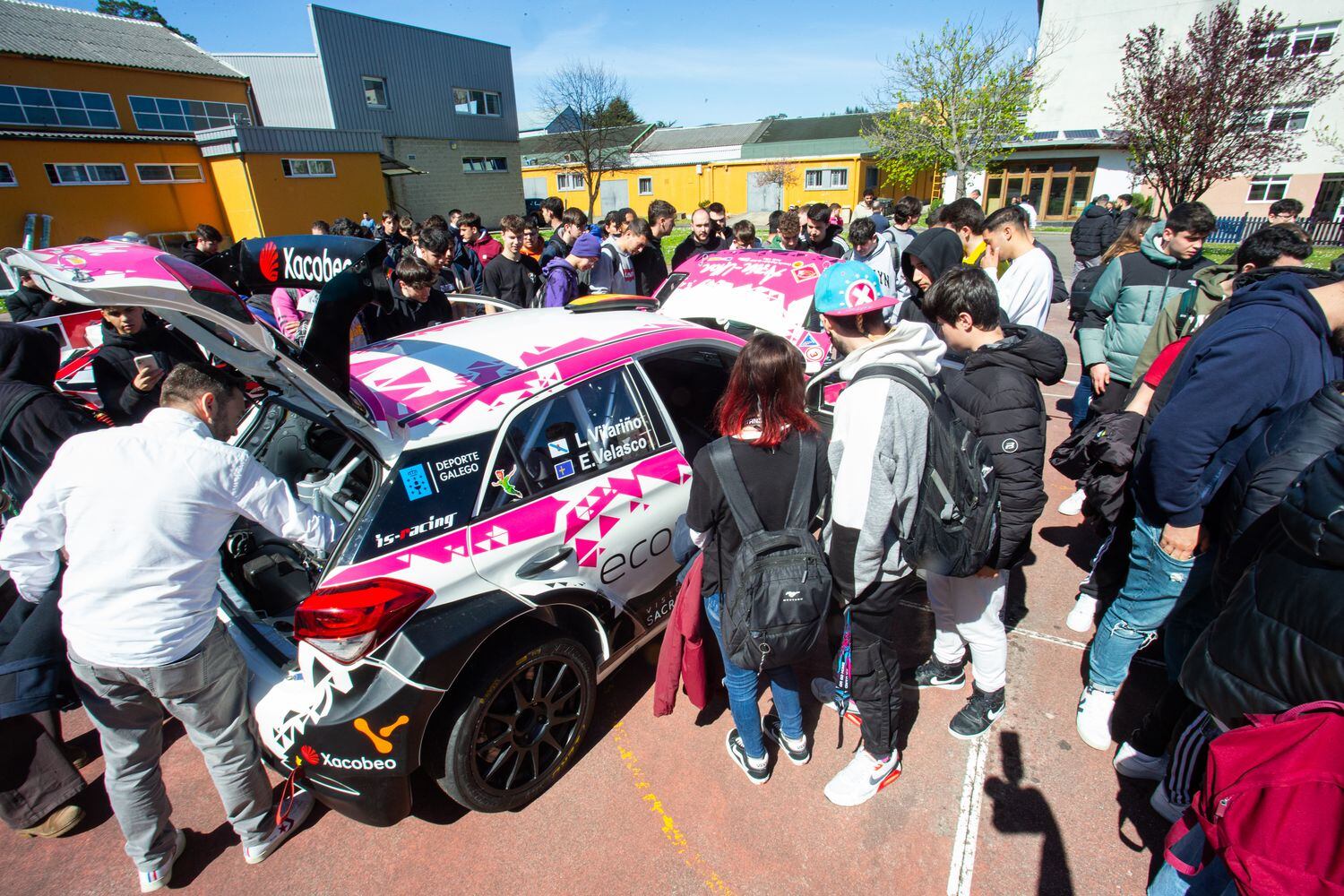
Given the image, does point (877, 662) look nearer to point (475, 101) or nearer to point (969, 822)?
point (969, 822)

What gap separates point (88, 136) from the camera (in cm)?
2084

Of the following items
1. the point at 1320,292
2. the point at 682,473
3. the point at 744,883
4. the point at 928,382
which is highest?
the point at 1320,292

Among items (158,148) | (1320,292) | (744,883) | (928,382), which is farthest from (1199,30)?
(158,148)

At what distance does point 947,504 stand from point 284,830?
279 cm

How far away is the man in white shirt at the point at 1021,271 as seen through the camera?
3969 mm

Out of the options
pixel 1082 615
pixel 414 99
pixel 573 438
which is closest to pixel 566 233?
pixel 573 438

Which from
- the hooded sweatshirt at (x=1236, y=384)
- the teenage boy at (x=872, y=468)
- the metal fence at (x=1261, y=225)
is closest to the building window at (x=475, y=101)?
the metal fence at (x=1261, y=225)

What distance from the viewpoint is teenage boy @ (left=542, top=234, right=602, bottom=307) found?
589 cm

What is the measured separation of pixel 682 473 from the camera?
2908 mm

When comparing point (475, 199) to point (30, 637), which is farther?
point (475, 199)

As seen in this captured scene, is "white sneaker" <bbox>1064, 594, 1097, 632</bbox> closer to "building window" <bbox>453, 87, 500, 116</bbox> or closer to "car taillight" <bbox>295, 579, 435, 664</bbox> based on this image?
"car taillight" <bbox>295, 579, 435, 664</bbox>

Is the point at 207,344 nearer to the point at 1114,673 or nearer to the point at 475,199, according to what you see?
the point at 1114,673

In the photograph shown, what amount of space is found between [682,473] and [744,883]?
1575mm

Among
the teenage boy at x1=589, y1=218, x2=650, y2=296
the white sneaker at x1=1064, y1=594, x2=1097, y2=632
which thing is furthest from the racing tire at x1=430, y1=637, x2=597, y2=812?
the teenage boy at x1=589, y1=218, x2=650, y2=296
